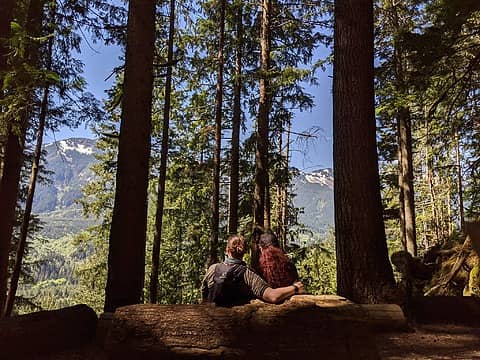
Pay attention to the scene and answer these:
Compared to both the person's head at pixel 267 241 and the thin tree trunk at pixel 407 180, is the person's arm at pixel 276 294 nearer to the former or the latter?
the person's head at pixel 267 241

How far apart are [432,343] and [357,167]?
8.55 feet

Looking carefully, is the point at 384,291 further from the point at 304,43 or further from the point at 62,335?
the point at 304,43

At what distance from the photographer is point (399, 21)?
1634cm

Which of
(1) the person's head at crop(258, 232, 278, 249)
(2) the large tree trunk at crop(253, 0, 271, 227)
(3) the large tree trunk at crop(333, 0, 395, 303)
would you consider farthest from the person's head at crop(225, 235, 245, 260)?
(2) the large tree trunk at crop(253, 0, 271, 227)

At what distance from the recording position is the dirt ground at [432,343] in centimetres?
456

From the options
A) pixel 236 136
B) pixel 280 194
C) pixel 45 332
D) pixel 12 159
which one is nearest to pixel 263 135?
pixel 236 136

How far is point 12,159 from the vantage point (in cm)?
818

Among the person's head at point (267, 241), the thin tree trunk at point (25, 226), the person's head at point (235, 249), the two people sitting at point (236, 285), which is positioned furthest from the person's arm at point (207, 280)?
the thin tree trunk at point (25, 226)

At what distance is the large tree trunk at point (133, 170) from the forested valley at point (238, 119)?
20 millimetres

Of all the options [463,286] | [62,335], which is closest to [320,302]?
[62,335]

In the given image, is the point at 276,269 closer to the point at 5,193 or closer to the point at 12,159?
the point at 5,193

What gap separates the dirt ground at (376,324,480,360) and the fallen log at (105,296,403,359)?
1051 millimetres

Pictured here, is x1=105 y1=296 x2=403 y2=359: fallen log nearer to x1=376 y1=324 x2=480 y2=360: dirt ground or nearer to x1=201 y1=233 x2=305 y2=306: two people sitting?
x1=201 y1=233 x2=305 y2=306: two people sitting

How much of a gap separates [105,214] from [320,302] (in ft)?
65.9
